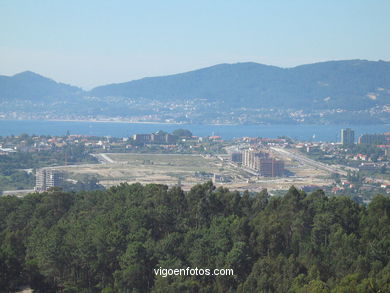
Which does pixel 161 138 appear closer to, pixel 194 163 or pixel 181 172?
pixel 194 163

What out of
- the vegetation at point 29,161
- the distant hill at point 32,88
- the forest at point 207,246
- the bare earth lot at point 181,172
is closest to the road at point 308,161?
the bare earth lot at point 181,172

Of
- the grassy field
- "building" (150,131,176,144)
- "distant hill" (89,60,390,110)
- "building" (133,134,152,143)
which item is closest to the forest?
the grassy field

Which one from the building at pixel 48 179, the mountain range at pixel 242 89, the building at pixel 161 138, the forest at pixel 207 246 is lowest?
the building at pixel 48 179

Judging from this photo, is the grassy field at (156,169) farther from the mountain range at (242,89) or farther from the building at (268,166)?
the mountain range at (242,89)

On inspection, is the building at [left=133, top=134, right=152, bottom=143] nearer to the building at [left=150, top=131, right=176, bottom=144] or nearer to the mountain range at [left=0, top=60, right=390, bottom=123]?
the building at [left=150, top=131, right=176, bottom=144]

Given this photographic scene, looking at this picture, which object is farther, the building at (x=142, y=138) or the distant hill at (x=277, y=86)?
the distant hill at (x=277, y=86)

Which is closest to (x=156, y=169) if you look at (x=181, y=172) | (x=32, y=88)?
(x=181, y=172)
